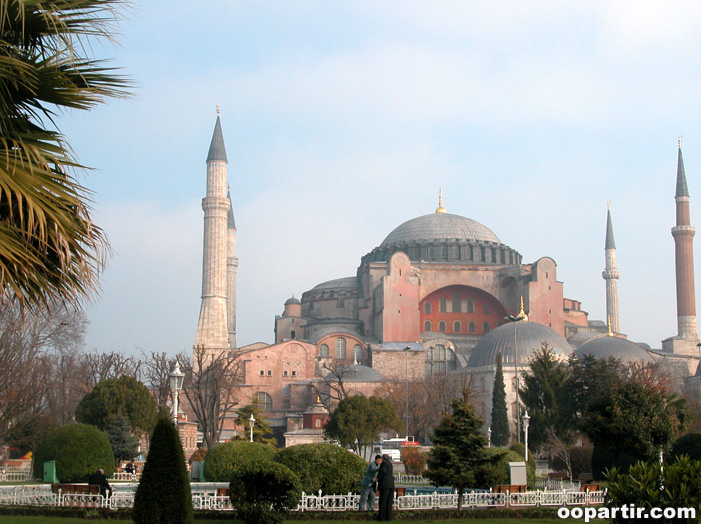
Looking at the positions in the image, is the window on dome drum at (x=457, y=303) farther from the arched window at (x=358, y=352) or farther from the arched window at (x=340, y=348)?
the arched window at (x=340, y=348)

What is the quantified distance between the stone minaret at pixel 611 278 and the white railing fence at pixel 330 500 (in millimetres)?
48938

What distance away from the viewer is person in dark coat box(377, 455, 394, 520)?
37.7 feet

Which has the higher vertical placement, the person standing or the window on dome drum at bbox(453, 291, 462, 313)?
the window on dome drum at bbox(453, 291, 462, 313)

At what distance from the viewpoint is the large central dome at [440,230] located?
62.2 m

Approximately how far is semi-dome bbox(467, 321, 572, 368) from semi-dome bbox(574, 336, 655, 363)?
4.04ft

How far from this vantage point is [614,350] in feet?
157

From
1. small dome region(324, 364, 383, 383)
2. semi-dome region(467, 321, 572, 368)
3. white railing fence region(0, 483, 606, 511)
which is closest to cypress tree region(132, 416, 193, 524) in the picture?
white railing fence region(0, 483, 606, 511)

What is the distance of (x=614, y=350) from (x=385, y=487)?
38.7 metres

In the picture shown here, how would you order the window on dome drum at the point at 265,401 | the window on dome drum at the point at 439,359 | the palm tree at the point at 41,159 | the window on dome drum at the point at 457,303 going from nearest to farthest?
the palm tree at the point at 41,159, the window on dome drum at the point at 265,401, the window on dome drum at the point at 439,359, the window on dome drum at the point at 457,303

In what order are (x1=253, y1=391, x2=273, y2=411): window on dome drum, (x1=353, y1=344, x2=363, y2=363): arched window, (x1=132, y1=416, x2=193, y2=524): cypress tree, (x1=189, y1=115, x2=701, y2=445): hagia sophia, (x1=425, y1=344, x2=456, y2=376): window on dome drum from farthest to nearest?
(x1=353, y1=344, x2=363, y2=363): arched window → (x1=425, y1=344, x2=456, y2=376): window on dome drum → (x1=253, y1=391, x2=273, y2=411): window on dome drum → (x1=189, y1=115, x2=701, y2=445): hagia sophia → (x1=132, y1=416, x2=193, y2=524): cypress tree

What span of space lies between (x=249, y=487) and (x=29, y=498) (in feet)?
15.0

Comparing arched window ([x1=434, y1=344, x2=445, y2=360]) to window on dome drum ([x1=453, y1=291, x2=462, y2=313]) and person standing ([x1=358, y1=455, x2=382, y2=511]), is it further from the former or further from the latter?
person standing ([x1=358, y1=455, x2=382, y2=511])

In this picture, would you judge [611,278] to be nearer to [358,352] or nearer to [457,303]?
[457,303]

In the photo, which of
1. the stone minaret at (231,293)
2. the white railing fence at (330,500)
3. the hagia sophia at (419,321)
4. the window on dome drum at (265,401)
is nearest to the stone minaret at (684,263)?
the hagia sophia at (419,321)
